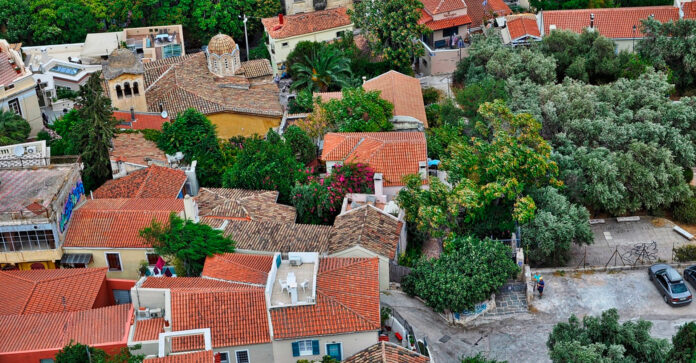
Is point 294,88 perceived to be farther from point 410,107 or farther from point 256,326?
point 256,326

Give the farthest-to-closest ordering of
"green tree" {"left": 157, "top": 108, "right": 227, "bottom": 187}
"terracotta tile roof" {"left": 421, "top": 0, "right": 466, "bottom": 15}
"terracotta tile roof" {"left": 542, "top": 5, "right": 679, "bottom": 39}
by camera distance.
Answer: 1. "terracotta tile roof" {"left": 421, "top": 0, "right": 466, "bottom": 15}
2. "terracotta tile roof" {"left": 542, "top": 5, "right": 679, "bottom": 39}
3. "green tree" {"left": 157, "top": 108, "right": 227, "bottom": 187}

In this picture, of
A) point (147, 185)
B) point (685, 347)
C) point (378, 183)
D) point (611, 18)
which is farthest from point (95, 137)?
Answer: point (611, 18)

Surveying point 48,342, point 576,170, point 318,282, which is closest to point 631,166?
point 576,170

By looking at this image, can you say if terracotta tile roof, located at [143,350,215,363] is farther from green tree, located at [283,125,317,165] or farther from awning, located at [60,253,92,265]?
green tree, located at [283,125,317,165]

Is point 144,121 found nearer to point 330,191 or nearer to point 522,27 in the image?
point 330,191

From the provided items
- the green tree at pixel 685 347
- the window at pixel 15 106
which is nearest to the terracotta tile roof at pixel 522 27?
the window at pixel 15 106

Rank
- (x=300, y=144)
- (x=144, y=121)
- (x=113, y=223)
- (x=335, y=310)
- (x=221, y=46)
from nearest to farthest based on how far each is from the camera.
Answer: (x=335, y=310) < (x=113, y=223) < (x=300, y=144) < (x=144, y=121) < (x=221, y=46)

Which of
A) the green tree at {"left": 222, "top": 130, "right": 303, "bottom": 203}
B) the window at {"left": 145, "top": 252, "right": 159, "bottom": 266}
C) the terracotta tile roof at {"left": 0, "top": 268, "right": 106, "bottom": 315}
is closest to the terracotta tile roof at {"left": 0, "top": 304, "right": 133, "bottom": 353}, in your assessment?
the terracotta tile roof at {"left": 0, "top": 268, "right": 106, "bottom": 315}
